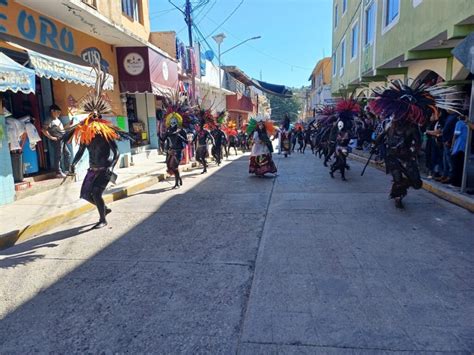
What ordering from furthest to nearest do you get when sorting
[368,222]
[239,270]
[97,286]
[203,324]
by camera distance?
[368,222] < [239,270] < [97,286] < [203,324]

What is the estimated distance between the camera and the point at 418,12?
9.07 meters

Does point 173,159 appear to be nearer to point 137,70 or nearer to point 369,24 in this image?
point 137,70

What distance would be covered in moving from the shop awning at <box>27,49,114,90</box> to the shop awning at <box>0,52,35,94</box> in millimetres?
668

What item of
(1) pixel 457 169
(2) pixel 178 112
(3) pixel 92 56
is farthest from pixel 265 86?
(1) pixel 457 169

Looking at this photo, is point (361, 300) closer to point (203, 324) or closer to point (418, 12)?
point (203, 324)

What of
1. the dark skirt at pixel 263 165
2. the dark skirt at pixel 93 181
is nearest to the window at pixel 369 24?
the dark skirt at pixel 263 165

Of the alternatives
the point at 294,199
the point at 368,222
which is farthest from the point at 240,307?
the point at 294,199

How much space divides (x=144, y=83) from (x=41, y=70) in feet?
16.7

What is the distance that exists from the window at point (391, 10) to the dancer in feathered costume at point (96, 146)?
955 cm

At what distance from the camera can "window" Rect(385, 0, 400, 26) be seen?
36.4 feet

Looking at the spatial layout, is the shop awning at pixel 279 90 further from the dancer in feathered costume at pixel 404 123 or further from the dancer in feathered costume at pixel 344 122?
the dancer in feathered costume at pixel 404 123

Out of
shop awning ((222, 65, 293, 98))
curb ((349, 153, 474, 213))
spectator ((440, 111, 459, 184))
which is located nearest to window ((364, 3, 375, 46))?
spectator ((440, 111, 459, 184))

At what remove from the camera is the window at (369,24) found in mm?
14297

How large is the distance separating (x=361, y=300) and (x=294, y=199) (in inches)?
162
